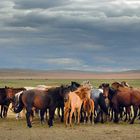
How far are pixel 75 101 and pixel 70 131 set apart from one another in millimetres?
2196

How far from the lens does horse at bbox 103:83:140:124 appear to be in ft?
70.2

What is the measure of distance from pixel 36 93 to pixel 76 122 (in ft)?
8.79

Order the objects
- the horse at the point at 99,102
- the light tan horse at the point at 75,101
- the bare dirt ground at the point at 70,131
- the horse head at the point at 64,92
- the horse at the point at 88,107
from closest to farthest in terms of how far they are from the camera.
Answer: the bare dirt ground at the point at 70,131, the horse head at the point at 64,92, the light tan horse at the point at 75,101, the horse at the point at 88,107, the horse at the point at 99,102

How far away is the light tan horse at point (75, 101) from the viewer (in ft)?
64.6

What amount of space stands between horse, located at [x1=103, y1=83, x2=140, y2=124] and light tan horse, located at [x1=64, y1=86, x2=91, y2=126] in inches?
56.4

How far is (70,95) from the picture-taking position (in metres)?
19.6

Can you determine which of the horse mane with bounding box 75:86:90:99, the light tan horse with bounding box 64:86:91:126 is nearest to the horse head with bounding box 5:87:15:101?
the light tan horse with bounding box 64:86:91:126

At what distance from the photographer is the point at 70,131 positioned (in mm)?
17891

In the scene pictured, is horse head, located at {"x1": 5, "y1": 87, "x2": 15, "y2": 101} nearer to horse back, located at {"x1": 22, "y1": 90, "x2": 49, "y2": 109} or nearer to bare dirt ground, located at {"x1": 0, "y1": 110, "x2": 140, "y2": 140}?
bare dirt ground, located at {"x1": 0, "y1": 110, "x2": 140, "y2": 140}

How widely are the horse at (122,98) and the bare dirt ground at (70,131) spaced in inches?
30.0

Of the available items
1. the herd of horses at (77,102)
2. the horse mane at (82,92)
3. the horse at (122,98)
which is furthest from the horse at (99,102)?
the horse mane at (82,92)

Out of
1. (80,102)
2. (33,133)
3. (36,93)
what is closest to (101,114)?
(80,102)

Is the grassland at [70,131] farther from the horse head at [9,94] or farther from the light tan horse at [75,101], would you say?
the horse head at [9,94]

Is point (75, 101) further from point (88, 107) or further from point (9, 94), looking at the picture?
point (9, 94)
